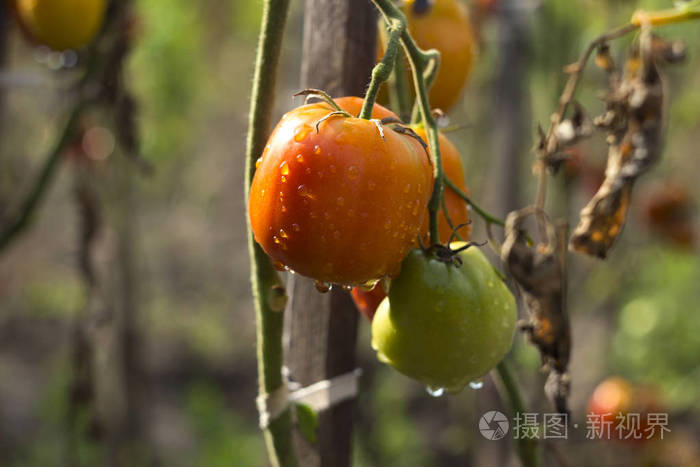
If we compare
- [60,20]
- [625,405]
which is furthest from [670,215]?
[60,20]

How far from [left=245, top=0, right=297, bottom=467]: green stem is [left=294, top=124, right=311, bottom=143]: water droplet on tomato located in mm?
97

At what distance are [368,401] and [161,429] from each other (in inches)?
47.7

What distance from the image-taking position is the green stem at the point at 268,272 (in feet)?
2.33

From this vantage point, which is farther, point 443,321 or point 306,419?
point 306,419

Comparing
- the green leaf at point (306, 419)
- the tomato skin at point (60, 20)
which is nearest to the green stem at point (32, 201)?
the tomato skin at point (60, 20)

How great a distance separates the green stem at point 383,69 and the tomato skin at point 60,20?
3.26 feet

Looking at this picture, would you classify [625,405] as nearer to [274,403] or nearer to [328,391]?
[328,391]

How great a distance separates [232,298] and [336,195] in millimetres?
4277

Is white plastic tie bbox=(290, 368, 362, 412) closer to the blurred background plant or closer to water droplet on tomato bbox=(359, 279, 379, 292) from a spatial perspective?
water droplet on tomato bbox=(359, 279, 379, 292)

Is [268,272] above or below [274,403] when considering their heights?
above

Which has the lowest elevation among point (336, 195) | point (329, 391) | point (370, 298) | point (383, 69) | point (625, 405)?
point (625, 405)

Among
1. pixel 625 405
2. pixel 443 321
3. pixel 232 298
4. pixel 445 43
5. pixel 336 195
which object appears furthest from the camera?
pixel 232 298

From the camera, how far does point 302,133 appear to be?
633 millimetres

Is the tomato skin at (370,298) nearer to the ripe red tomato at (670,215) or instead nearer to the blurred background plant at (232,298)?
the blurred background plant at (232,298)
